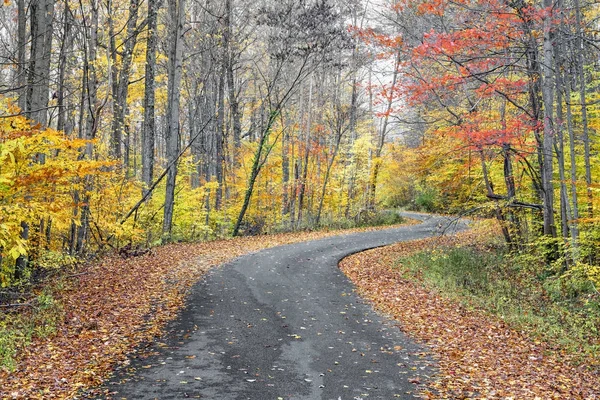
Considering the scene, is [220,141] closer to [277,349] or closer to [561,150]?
[561,150]

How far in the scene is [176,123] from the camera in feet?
56.7

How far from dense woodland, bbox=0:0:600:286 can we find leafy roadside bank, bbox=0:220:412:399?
1.28 m

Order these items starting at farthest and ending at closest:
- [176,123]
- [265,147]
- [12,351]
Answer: [265,147] < [176,123] < [12,351]

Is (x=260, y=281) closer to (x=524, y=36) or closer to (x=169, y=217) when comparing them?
(x=169, y=217)

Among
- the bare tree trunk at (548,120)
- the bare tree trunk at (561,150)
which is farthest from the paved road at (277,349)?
the bare tree trunk at (548,120)

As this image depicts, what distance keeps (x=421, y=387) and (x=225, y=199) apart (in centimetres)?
1981

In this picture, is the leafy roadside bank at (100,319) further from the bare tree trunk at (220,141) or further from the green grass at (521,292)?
the bare tree trunk at (220,141)

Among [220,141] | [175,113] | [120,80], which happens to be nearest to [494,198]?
[175,113]

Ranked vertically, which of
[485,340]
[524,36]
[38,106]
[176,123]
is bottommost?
[485,340]

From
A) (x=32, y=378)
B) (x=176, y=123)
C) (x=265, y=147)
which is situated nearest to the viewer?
→ (x=32, y=378)

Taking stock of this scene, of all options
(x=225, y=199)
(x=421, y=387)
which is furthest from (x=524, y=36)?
(x=225, y=199)

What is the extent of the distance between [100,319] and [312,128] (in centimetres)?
2282

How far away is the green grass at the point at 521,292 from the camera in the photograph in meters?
8.79

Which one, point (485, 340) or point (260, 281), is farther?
point (260, 281)
